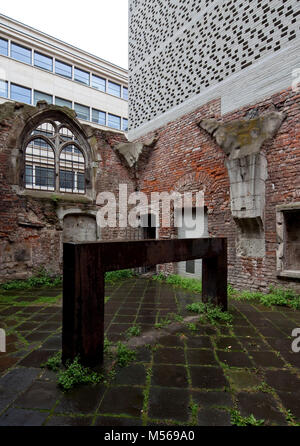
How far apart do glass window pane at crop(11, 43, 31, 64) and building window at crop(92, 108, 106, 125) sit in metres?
5.78

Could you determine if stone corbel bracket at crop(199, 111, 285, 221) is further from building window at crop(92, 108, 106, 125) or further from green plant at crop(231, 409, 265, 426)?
building window at crop(92, 108, 106, 125)

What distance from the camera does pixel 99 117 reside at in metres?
20.8

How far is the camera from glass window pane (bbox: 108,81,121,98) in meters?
21.6

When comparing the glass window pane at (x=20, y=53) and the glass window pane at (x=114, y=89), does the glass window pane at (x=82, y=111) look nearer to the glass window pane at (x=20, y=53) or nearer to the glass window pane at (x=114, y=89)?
the glass window pane at (x=114, y=89)

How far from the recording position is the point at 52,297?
201 inches

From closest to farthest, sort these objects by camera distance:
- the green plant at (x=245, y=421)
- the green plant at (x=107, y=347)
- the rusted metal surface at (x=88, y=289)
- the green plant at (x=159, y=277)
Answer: the green plant at (x=245, y=421) → the rusted metal surface at (x=88, y=289) → the green plant at (x=107, y=347) → the green plant at (x=159, y=277)

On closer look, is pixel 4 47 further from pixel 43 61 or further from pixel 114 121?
pixel 114 121

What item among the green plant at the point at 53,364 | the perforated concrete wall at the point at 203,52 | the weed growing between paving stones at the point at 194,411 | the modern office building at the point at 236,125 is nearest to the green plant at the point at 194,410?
the weed growing between paving stones at the point at 194,411

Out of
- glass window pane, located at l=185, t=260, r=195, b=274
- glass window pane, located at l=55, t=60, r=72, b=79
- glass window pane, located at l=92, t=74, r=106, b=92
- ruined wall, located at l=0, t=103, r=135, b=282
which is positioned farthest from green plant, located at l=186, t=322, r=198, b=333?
glass window pane, located at l=92, t=74, r=106, b=92

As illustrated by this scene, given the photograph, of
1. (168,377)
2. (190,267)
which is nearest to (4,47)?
(190,267)

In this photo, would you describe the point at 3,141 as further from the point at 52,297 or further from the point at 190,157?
the point at 190,157

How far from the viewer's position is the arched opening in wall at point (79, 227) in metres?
7.30

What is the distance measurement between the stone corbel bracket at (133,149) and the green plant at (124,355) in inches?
258
